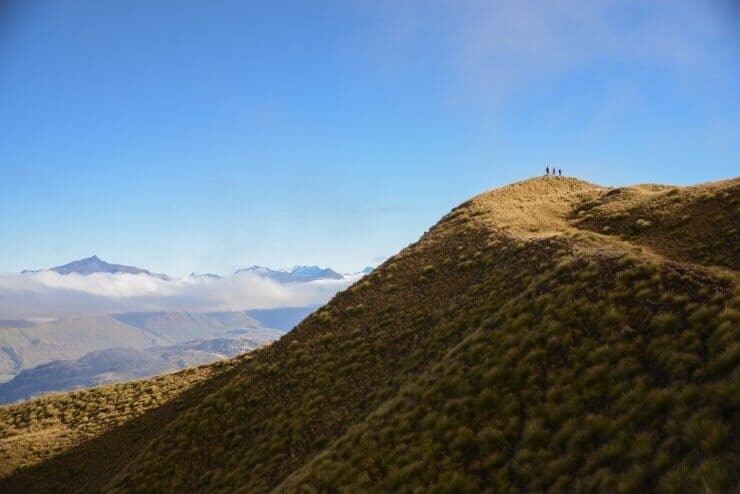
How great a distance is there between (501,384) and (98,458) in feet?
121

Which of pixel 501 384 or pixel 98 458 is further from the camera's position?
pixel 98 458

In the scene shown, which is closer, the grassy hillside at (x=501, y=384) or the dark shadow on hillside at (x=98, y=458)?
the grassy hillside at (x=501, y=384)

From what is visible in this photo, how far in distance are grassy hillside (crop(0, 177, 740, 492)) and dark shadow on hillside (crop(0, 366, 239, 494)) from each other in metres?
0.26

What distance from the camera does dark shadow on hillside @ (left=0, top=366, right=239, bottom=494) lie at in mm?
35562

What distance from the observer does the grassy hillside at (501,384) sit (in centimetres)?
1384

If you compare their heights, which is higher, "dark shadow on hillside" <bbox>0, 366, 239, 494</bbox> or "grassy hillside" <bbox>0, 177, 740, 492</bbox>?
"grassy hillside" <bbox>0, 177, 740, 492</bbox>

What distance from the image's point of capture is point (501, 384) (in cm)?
1961

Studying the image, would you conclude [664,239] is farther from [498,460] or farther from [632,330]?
[498,460]

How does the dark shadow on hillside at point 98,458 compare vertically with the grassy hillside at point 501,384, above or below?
below

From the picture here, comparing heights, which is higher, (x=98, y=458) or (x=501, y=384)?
(x=501, y=384)

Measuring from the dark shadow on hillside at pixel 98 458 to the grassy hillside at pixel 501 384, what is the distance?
0.85 feet

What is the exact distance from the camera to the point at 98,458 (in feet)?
127

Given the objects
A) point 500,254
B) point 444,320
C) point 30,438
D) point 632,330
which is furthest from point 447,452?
point 30,438

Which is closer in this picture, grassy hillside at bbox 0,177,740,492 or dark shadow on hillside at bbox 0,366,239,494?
grassy hillside at bbox 0,177,740,492
